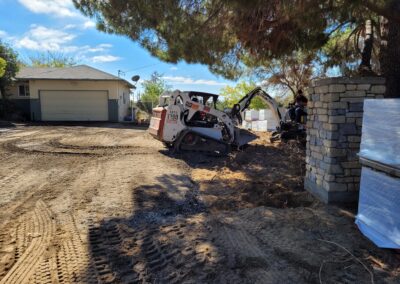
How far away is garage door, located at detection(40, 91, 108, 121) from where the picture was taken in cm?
2519

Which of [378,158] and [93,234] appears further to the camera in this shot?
[93,234]

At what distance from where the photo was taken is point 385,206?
4.13m

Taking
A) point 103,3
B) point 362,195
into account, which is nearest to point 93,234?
point 362,195

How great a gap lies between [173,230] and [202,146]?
22.0 feet

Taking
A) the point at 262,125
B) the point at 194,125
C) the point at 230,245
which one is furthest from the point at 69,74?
the point at 230,245

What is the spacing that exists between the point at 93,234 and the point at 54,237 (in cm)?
47

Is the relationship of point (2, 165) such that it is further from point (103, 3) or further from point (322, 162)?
point (322, 162)

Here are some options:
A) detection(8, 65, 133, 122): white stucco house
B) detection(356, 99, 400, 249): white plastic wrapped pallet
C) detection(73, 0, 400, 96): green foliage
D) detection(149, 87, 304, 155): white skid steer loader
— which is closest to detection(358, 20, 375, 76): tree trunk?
detection(73, 0, 400, 96): green foliage

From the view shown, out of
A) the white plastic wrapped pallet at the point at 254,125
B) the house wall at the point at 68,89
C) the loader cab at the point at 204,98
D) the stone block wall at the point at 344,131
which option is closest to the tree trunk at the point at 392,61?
the stone block wall at the point at 344,131

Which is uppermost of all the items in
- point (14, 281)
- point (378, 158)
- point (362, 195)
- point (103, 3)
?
point (103, 3)

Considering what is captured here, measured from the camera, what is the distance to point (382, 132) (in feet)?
14.2

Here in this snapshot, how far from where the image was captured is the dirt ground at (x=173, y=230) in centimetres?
368

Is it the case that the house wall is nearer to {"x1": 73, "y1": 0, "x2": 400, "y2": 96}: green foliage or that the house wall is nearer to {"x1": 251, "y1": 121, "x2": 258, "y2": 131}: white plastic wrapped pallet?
{"x1": 251, "y1": 121, "x2": 258, "y2": 131}: white plastic wrapped pallet

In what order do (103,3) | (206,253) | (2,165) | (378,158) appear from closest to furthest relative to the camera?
(206,253) → (378,158) → (103,3) → (2,165)
